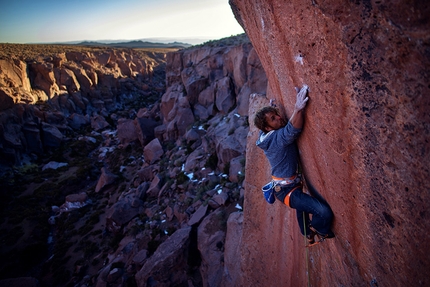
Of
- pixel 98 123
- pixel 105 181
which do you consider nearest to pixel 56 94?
pixel 98 123

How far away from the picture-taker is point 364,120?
6.02 feet

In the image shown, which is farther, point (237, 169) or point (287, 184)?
point (237, 169)

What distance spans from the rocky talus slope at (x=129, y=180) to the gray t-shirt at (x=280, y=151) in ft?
15.8

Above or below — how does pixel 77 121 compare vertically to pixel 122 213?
above

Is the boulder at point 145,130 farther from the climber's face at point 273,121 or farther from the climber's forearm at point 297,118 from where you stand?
the climber's forearm at point 297,118

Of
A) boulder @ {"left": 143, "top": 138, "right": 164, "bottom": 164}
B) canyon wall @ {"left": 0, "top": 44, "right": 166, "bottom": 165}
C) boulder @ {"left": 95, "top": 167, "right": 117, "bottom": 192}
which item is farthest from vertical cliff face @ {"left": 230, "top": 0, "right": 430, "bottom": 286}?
canyon wall @ {"left": 0, "top": 44, "right": 166, "bottom": 165}

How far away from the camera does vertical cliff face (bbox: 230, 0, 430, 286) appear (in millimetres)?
1453

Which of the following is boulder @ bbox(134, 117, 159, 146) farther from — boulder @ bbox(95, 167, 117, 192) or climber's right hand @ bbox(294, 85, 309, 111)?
climber's right hand @ bbox(294, 85, 309, 111)

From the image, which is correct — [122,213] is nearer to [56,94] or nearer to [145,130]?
[145,130]

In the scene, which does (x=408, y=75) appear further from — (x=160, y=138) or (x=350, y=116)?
(x=160, y=138)

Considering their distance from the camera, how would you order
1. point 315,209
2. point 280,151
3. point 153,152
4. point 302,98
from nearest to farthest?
point 302,98
point 315,209
point 280,151
point 153,152

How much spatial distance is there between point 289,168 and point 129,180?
1784 centimetres

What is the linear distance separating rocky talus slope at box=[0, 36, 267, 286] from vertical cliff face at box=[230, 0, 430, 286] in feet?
17.1

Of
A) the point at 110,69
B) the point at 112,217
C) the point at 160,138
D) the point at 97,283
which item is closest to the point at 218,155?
the point at 112,217
